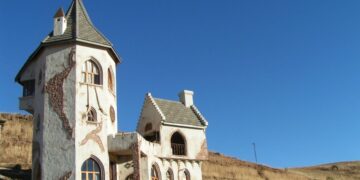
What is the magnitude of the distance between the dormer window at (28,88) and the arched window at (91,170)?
27.2 feet

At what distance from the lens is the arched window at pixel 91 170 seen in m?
31.4

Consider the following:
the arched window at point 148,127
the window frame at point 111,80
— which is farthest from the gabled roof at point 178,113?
the window frame at point 111,80

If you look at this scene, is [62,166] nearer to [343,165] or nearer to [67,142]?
[67,142]

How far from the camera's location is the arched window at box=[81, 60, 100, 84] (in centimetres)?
3393

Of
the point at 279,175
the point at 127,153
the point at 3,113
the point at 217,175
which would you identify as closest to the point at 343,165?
the point at 279,175

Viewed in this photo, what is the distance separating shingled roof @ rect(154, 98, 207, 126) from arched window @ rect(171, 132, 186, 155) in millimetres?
1222

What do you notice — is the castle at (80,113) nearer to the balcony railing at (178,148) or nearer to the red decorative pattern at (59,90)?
the red decorative pattern at (59,90)

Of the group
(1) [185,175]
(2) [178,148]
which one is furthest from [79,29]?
(1) [185,175]

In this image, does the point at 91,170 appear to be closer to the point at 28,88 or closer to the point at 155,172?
the point at 155,172

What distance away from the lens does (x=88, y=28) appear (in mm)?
36031

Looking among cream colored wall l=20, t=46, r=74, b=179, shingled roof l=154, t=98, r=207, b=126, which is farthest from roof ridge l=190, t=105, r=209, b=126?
cream colored wall l=20, t=46, r=74, b=179

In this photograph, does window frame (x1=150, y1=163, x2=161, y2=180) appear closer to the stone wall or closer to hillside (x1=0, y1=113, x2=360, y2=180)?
hillside (x1=0, y1=113, x2=360, y2=180)

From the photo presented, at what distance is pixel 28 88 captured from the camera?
3725 centimetres

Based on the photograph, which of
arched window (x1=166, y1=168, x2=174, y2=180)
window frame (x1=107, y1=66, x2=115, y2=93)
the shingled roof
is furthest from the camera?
the shingled roof
